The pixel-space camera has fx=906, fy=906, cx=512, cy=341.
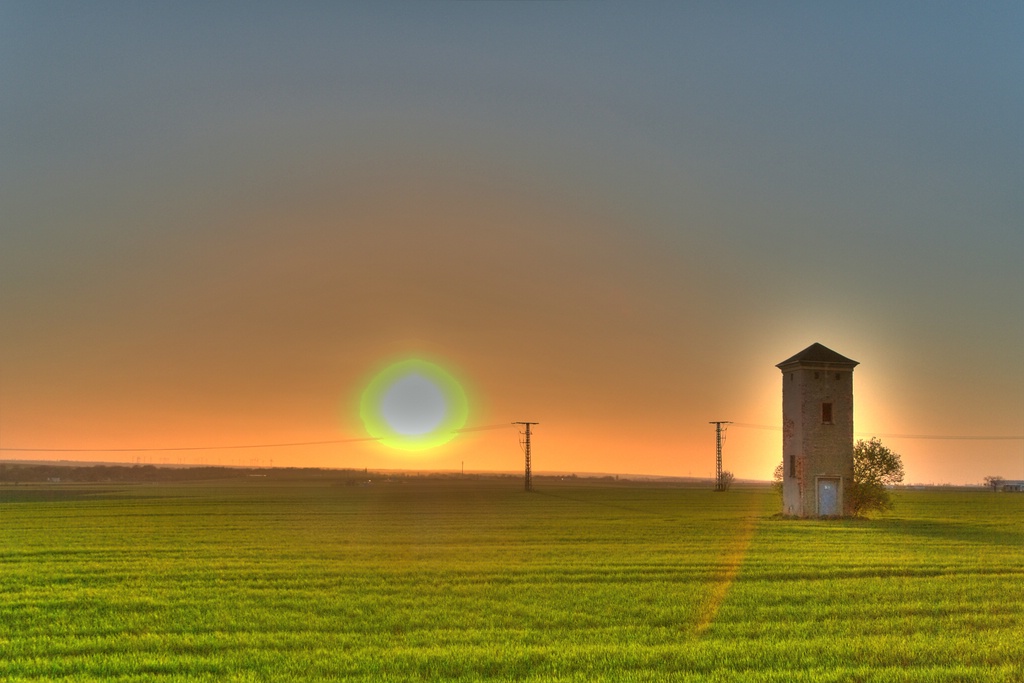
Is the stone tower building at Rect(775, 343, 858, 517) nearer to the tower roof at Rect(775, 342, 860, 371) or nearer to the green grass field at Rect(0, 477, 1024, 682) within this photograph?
the tower roof at Rect(775, 342, 860, 371)

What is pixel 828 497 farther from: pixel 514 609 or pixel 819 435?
pixel 514 609

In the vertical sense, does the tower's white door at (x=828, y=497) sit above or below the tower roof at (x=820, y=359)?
below

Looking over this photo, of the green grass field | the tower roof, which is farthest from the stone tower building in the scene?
the green grass field

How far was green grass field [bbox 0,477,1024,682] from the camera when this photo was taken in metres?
14.9

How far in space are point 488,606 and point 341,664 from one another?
19.2ft

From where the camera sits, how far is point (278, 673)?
14445 mm

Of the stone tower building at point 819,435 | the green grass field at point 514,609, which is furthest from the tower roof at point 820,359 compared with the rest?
the green grass field at point 514,609

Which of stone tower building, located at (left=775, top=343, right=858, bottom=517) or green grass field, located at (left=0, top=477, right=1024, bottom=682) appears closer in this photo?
green grass field, located at (left=0, top=477, right=1024, bottom=682)

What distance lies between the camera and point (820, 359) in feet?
193

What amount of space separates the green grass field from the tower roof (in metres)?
21.2

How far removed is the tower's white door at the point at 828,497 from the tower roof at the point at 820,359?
7503 millimetres

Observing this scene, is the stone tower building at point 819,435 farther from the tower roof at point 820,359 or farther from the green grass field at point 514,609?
the green grass field at point 514,609

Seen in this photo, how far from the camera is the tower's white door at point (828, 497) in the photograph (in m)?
57.4

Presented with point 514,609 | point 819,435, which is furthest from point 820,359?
point 514,609
